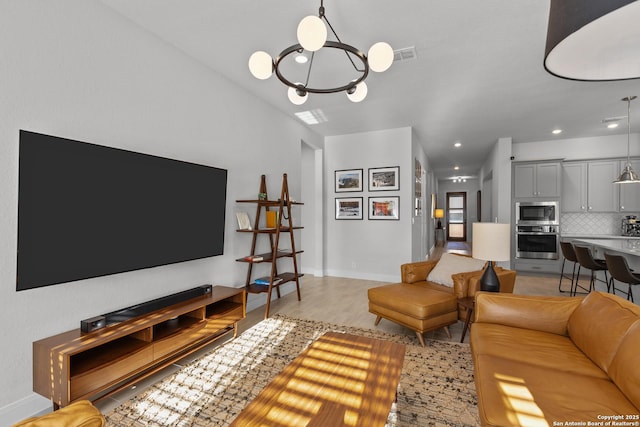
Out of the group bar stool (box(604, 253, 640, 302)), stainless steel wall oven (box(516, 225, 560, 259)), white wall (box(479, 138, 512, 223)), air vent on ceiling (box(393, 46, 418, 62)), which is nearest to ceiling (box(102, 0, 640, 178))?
air vent on ceiling (box(393, 46, 418, 62))

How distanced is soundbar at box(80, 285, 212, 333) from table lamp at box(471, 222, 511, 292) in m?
2.61

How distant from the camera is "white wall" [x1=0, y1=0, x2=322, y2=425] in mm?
1792

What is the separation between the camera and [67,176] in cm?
194

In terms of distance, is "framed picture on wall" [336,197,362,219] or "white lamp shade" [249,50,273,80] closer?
"white lamp shade" [249,50,273,80]

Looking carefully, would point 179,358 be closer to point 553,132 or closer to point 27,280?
point 27,280

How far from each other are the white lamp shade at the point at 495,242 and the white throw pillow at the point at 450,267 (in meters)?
0.71

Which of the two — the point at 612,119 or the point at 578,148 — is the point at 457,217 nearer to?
the point at 578,148

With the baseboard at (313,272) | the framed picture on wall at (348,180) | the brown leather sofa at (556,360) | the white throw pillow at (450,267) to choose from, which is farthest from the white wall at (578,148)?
the brown leather sofa at (556,360)

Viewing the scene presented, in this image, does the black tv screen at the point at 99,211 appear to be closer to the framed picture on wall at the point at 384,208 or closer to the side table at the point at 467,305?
the side table at the point at 467,305

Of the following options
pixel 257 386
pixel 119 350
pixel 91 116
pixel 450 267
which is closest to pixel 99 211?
pixel 91 116

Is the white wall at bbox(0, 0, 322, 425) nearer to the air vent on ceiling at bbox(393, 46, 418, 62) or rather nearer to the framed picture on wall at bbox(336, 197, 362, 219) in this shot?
the air vent on ceiling at bbox(393, 46, 418, 62)

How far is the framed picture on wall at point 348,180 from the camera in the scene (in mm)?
5793

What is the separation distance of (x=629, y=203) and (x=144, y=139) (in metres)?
8.10

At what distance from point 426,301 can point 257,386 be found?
165 cm
